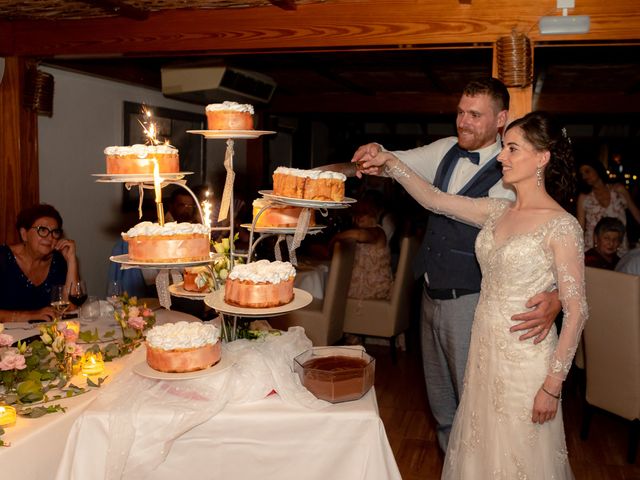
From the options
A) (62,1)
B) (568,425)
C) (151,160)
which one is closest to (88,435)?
(151,160)

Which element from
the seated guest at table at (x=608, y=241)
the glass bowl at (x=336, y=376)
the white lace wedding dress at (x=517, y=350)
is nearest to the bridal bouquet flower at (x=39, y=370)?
the glass bowl at (x=336, y=376)

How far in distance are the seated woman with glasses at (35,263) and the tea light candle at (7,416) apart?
1.67m

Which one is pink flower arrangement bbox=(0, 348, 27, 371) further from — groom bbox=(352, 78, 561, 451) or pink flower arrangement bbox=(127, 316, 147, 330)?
groom bbox=(352, 78, 561, 451)

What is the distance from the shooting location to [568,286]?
2.24 m

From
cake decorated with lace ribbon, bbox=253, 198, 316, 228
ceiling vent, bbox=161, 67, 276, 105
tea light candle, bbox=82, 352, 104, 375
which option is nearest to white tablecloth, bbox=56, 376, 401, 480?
tea light candle, bbox=82, 352, 104, 375

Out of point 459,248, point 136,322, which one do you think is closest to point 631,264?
point 459,248

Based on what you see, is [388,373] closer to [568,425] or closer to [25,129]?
[568,425]

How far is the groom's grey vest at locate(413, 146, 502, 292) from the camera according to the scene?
115 inches

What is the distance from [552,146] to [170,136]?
5.33 metres

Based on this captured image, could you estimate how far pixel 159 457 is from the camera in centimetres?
208

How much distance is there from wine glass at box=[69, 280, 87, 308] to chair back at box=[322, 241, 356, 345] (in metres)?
2.19

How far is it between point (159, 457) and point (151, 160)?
37.0 inches

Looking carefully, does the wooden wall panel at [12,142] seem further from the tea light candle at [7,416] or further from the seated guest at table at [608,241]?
the seated guest at table at [608,241]

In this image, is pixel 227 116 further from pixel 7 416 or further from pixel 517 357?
pixel 517 357
